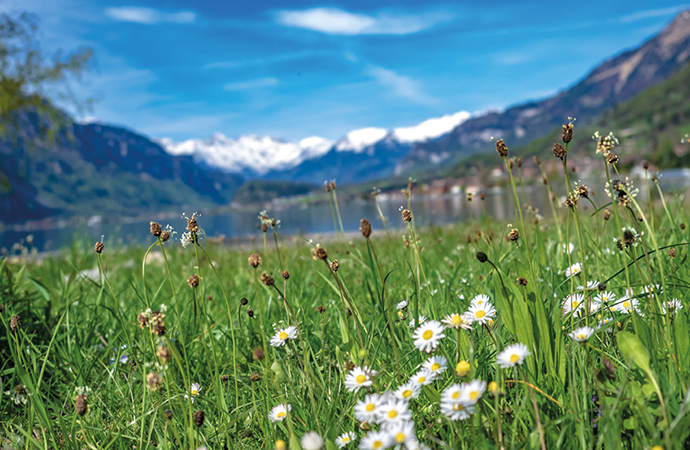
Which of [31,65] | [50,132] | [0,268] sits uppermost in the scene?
[31,65]

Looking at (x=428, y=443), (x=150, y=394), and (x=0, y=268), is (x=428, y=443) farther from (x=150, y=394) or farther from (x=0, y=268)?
(x=0, y=268)

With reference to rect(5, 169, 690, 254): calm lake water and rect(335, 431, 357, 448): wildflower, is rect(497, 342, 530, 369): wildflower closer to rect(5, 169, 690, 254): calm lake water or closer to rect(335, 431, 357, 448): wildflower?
rect(335, 431, 357, 448): wildflower

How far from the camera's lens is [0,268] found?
3.02 metres

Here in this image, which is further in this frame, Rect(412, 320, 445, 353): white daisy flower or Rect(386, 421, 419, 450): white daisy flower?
Rect(412, 320, 445, 353): white daisy flower

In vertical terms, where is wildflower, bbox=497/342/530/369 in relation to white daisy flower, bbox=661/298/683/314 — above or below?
above

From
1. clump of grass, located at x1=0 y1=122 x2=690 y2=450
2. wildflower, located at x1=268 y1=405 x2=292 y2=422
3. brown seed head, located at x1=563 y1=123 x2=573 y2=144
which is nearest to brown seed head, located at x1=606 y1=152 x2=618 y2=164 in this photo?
clump of grass, located at x1=0 y1=122 x2=690 y2=450

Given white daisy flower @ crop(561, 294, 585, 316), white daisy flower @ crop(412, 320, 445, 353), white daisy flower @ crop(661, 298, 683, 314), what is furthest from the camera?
white daisy flower @ crop(561, 294, 585, 316)

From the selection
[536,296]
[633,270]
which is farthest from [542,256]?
[536,296]

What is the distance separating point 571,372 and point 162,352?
1.45 meters

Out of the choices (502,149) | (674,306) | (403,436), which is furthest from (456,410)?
(674,306)

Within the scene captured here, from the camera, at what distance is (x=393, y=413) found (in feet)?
4.30

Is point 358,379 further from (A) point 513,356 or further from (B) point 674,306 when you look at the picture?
(B) point 674,306

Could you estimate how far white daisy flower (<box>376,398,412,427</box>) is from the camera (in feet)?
4.27

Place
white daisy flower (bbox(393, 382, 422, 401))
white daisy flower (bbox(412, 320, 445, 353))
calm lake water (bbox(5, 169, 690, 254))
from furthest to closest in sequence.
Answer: calm lake water (bbox(5, 169, 690, 254))
white daisy flower (bbox(412, 320, 445, 353))
white daisy flower (bbox(393, 382, 422, 401))
